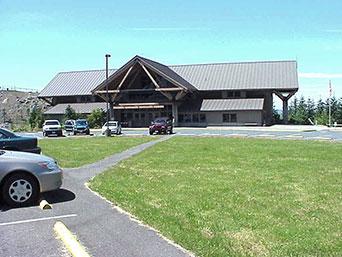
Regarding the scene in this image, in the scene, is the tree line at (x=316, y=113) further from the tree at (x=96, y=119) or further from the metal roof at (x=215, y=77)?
the tree at (x=96, y=119)

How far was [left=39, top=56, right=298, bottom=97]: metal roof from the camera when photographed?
2630 inches

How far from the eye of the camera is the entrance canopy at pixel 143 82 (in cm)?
6462

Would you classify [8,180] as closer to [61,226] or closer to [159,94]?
[61,226]

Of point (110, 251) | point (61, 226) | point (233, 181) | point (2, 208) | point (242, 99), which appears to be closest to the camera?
point (110, 251)

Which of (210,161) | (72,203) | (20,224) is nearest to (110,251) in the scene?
(20,224)

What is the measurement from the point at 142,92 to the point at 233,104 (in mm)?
13480

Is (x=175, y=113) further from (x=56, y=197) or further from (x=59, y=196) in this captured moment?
(x=56, y=197)

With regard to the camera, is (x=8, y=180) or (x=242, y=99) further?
(x=242, y=99)

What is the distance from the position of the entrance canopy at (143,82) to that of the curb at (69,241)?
56.5 metres

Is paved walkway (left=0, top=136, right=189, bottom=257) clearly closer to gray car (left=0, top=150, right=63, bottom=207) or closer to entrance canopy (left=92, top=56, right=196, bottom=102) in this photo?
gray car (left=0, top=150, right=63, bottom=207)

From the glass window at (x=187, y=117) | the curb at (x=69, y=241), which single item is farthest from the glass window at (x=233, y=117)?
the curb at (x=69, y=241)

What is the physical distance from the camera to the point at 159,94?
68125 millimetres

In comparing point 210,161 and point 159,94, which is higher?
point 159,94

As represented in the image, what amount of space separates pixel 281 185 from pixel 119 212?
4.66 meters
